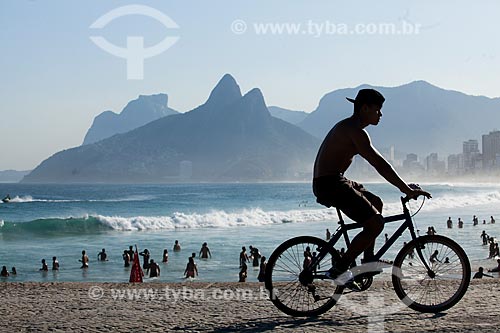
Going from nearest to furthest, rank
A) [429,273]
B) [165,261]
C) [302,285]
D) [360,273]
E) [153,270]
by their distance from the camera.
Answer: [360,273], [302,285], [429,273], [153,270], [165,261]

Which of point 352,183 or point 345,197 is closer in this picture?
point 345,197

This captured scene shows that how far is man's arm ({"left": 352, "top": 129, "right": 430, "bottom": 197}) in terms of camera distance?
226 inches

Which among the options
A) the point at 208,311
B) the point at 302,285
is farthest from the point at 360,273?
the point at 208,311

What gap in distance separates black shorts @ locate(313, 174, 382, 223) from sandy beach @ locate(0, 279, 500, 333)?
0.93m

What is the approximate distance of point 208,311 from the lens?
6.34 metres

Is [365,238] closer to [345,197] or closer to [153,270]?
[345,197]

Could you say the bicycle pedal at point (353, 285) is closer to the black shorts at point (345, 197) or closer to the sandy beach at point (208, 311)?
the sandy beach at point (208, 311)

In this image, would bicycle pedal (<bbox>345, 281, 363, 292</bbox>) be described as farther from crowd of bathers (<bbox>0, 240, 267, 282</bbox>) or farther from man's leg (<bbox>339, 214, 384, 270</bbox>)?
crowd of bathers (<bbox>0, 240, 267, 282</bbox>)

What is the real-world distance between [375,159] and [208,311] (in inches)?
84.4

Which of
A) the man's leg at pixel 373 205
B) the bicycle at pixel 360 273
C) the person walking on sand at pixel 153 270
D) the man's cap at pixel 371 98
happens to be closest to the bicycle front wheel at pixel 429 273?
the bicycle at pixel 360 273

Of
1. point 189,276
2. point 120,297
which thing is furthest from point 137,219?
point 120,297

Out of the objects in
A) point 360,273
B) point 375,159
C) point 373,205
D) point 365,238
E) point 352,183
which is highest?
point 375,159

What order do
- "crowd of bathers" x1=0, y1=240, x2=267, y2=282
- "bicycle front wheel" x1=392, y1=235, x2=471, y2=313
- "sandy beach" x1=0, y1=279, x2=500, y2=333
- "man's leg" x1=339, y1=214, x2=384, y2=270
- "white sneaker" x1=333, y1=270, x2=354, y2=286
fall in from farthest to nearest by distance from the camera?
"crowd of bathers" x1=0, y1=240, x2=267, y2=282 < "bicycle front wheel" x1=392, y1=235, x2=471, y2=313 < "white sneaker" x1=333, y1=270, x2=354, y2=286 < "man's leg" x1=339, y1=214, x2=384, y2=270 < "sandy beach" x1=0, y1=279, x2=500, y2=333

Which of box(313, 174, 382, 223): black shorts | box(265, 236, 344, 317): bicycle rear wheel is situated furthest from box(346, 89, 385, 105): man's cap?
box(265, 236, 344, 317): bicycle rear wheel
